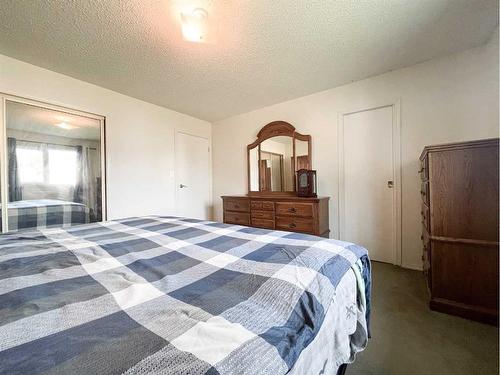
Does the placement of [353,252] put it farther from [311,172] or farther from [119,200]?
[119,200]

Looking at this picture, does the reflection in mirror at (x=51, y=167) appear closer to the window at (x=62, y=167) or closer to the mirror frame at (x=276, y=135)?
the window at (x=62, y=167)

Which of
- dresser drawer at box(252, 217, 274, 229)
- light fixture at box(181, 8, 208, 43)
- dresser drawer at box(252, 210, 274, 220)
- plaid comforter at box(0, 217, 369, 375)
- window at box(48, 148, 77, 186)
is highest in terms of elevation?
light fixture at box(181, 8, 208, 43)

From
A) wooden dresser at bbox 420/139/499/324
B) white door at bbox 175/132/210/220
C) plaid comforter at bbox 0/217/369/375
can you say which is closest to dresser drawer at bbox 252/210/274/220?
white door at bbox 175/132/210/220

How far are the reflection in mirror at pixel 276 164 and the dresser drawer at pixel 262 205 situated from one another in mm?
429

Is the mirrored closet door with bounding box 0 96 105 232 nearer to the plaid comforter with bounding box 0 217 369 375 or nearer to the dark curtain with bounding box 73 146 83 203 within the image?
the dark curtain with bounding box 73 146 83 203

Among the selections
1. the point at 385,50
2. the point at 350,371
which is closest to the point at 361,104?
the point at 385,50

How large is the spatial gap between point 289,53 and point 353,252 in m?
1.97

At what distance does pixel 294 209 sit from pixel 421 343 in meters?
1.65

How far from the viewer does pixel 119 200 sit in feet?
9.50

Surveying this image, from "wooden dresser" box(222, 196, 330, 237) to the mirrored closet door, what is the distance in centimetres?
183

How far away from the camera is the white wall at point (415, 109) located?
6.73 ft

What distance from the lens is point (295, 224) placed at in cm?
273

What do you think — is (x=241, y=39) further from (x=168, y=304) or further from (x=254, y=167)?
(x=168, y=304)

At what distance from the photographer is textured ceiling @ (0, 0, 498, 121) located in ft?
5.17
